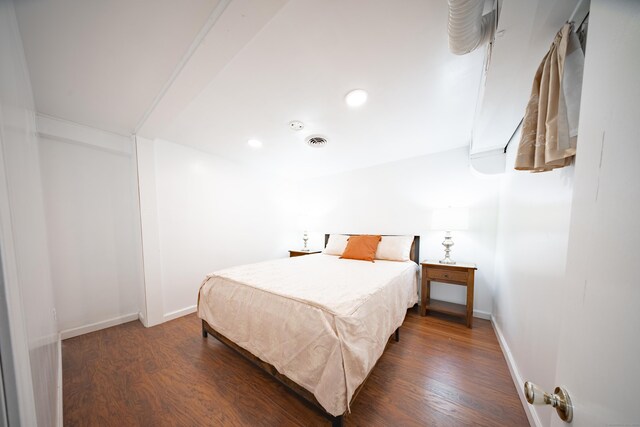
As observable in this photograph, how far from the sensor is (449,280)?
2.26 m

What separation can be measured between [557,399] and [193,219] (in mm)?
3146

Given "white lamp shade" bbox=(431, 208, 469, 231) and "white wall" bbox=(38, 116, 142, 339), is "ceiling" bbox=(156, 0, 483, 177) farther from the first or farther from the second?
"white lamp shade" bbox=(431, 208, 469, 231)

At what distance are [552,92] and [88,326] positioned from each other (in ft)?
13.5

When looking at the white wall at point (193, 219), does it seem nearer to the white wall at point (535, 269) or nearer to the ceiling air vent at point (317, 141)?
the ceiling air vent at point (317, 141)

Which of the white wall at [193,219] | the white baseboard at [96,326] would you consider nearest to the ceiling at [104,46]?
the white wall at [193,219]

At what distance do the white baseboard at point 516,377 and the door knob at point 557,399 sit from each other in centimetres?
111

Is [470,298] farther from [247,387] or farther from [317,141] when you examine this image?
[317,141]

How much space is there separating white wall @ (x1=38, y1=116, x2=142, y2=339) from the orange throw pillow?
2570 millimetres

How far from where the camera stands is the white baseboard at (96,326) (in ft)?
6.68

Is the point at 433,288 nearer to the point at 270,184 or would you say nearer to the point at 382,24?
the point at 382,24

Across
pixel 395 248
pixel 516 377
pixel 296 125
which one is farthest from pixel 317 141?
pixel 516 377

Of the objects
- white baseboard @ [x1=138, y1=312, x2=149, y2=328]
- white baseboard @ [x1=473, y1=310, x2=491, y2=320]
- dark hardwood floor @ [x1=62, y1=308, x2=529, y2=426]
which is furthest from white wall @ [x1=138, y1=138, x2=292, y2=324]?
white baseboard @ [x1=473, y1=310, x2=491, y2=320]

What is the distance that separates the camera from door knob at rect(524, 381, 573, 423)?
0.41 meters

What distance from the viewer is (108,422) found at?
46.0 inches
